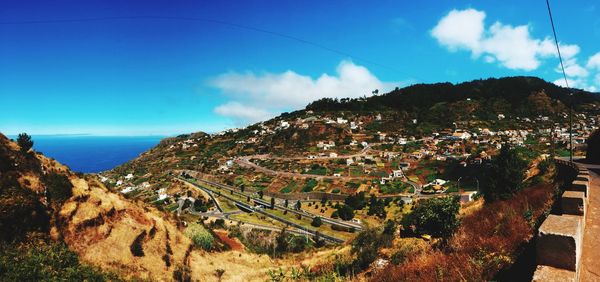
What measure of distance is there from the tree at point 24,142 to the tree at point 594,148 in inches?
1762

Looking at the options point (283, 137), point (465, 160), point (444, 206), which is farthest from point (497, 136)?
point (444, 206)

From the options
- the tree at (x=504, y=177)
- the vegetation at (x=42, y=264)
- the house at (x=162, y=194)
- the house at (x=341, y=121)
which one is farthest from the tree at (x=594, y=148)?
the house at (x=341, y=121)

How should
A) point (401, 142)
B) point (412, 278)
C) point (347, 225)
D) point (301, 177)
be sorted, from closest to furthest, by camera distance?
1. point (412, 278)
2. point (347, 225)
3. point (301, 177)
4. point (401, 142)

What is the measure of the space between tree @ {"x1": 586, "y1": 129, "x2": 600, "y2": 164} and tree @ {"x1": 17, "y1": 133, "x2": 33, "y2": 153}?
4475 cm

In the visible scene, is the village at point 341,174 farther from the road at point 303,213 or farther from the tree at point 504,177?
the tree at point 504,177

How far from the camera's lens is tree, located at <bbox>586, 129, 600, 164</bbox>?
27.0 meters

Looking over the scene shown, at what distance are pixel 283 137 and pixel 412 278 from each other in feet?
564

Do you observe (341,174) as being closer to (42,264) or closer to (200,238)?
(200,238)

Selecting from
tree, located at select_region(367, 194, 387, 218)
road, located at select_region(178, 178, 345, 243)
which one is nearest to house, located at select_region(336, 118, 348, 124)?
road, located at select_region(178, 178, 345, 243)

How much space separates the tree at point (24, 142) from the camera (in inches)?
830

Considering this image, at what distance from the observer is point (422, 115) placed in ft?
638

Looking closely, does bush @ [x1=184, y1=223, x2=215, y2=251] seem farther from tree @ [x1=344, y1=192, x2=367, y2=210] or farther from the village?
tree @ [x1=344, y1=192, x2=367, y2=210]

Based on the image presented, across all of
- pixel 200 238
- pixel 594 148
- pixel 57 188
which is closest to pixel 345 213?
pixel 200 238

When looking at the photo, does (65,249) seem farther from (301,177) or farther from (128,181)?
(128,181)
